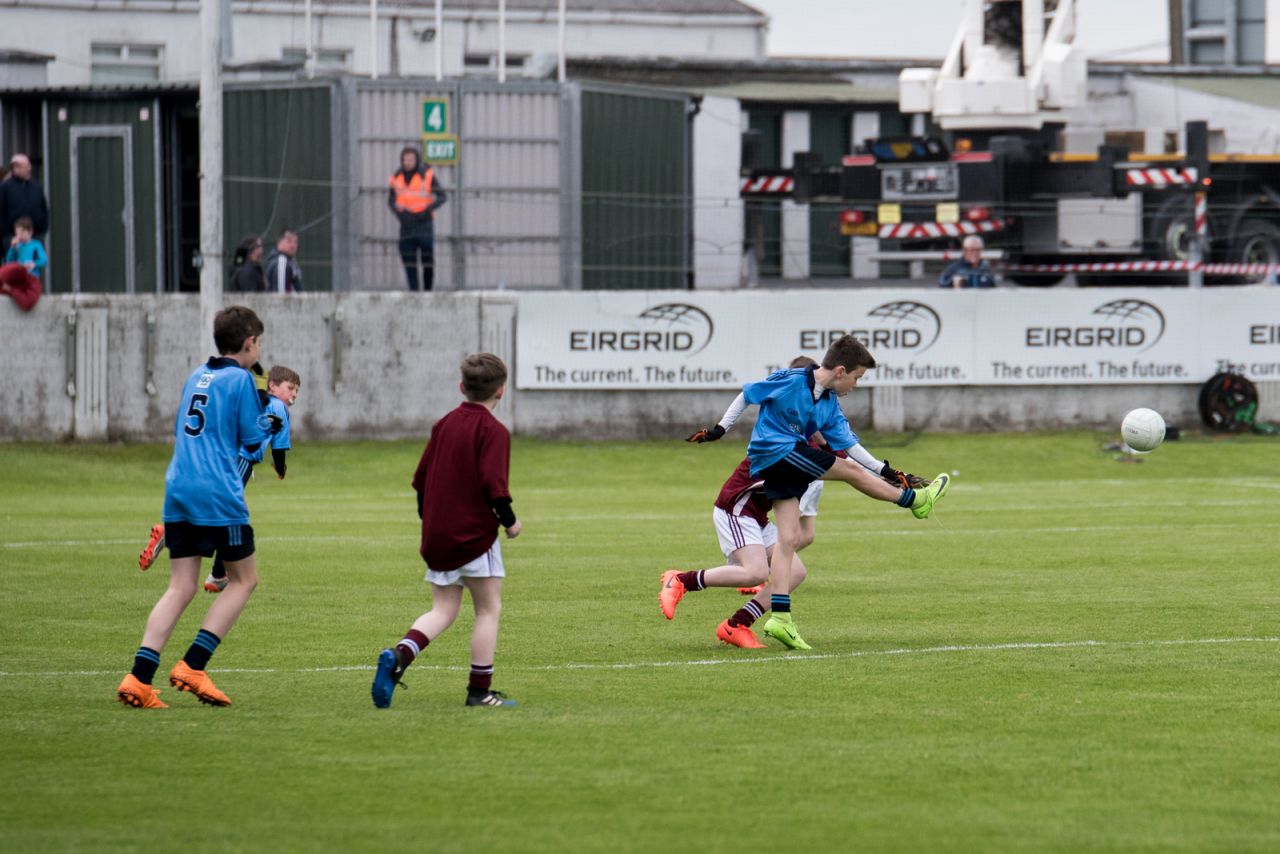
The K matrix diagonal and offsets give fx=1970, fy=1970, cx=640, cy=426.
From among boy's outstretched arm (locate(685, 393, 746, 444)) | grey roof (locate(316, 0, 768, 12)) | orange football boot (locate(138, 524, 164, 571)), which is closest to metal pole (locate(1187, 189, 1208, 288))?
grey roof (locate(316, 0, 768, 12))

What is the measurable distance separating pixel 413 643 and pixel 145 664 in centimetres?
124

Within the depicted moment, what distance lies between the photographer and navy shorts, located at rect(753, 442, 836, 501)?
11359 millimetres

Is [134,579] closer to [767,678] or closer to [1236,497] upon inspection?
[767,678]

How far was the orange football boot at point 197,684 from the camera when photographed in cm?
909

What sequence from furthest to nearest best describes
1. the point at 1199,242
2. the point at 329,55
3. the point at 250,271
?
the point at 329,55 → the point at 1199,242 → the point at 250,271

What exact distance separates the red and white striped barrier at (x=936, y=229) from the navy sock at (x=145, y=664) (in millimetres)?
23110

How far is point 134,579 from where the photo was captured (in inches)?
589

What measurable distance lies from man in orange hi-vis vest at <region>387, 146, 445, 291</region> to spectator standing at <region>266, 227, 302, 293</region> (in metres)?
A: 1.52

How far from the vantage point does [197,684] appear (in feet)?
29.8

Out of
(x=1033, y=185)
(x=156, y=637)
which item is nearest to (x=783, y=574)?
(x=156, y=637)

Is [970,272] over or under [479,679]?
over

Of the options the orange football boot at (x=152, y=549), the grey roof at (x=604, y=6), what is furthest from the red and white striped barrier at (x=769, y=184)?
the orange football boot at (x=152, y=549)

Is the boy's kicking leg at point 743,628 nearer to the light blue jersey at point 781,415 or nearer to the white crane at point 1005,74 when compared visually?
the light blue jersey at point 781,415

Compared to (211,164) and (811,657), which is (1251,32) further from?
(811,657)
